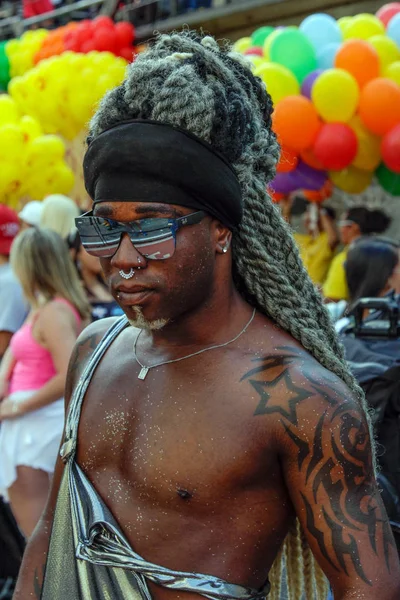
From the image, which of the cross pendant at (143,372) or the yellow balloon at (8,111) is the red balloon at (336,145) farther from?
the cross pendant at (143,372)

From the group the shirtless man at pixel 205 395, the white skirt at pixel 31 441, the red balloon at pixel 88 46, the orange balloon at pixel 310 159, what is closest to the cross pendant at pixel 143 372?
the shirtless man at pixel 205 395

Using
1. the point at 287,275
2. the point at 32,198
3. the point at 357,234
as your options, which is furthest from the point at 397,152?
the point at 287,275

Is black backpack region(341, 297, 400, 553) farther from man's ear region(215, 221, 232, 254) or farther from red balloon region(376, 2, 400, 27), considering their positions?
red balloon region(376, 2, 400, 27)

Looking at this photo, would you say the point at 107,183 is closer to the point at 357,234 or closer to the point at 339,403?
the point at 339,403

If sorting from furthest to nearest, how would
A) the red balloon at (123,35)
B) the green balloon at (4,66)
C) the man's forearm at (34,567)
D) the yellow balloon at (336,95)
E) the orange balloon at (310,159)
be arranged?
the green balloon at (4,66)
the red balloon at (123,35)
the orange balloon at (310,159)
the yellow balloon at (336,95)
the man's forearm at (34,567)

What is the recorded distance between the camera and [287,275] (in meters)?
1.91

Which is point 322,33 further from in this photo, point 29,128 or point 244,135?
point 244,135

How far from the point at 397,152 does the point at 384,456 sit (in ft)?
12.7

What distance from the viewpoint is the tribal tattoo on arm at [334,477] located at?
1.59 m

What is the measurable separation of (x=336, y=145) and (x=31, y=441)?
3542 mm

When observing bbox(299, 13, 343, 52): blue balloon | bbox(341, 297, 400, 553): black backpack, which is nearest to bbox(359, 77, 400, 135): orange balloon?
bbox(299, 13, 343, 52): blue balloon

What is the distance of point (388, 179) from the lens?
6.69 meters

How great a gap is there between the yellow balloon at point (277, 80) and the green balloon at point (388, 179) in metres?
1.01

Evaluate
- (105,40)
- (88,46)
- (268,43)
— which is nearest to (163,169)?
(268,43)
